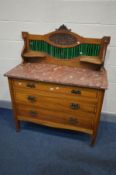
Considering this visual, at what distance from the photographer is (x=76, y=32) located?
1815 millimetres

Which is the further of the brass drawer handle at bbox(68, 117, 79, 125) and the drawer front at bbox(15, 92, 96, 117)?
the brass drawer handle at bbox(68, 117, 79, 125)

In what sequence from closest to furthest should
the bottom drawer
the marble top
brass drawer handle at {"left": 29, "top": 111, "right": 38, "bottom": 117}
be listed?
1. the marble top
2. the bottom drawer
3. brass drawer handle at {"left": 29, "top": 111, "right": 38, "bottom": 117}

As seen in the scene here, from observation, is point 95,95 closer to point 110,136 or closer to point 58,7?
point 110,136

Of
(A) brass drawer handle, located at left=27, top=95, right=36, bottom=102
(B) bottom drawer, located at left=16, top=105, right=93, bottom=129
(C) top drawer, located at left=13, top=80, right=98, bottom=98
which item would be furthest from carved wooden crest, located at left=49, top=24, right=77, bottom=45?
(B) bottom drawer, located at left=16, top=105, right=93, bottom=129

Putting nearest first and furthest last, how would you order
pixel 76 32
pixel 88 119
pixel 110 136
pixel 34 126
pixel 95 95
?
pixel 95 95 < pixel 88 119 < pixel 76 32 < pixel 110 136 < pixel 34 126

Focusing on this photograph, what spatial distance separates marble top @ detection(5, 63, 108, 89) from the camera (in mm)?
1507

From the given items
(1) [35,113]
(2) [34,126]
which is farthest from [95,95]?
(2) [34,126]

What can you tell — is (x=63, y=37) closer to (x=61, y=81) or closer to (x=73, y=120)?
(x=61, y=81)

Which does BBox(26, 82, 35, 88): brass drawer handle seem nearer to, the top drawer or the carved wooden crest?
the top drawer

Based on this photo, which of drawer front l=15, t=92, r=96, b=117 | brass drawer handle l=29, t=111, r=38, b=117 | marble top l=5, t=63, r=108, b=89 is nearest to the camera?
marble top l=5, t=63, r=108, b=89

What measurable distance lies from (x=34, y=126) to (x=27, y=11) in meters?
1.39

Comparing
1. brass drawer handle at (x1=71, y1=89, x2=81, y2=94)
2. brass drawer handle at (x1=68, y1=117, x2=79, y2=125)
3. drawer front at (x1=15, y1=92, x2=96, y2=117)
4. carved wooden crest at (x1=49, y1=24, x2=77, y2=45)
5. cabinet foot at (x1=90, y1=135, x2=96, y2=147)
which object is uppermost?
carved wooden crest at (x1=49, y1=24, x2=77, y2=45)

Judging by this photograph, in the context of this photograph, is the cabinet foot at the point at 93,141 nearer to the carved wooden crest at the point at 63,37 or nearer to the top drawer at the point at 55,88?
the top drawer at the point at 55,88

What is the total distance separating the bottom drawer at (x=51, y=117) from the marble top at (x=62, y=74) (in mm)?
391
